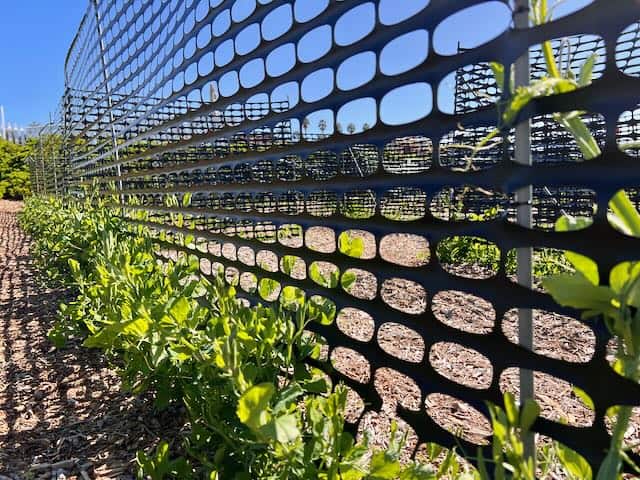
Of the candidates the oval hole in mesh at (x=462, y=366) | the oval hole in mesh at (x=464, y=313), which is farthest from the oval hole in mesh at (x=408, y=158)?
the oval hole in mesh at (x=464, y=313)

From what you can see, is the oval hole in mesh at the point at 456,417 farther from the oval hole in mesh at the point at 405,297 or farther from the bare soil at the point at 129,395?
the oval hole in mesh at the point at 405,297

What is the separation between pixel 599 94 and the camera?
68 cm

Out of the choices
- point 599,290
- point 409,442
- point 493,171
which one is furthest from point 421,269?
point 409,442

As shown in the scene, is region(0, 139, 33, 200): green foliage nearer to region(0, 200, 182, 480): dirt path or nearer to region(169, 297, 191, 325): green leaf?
region(0, 200, 182, 480): dirt path

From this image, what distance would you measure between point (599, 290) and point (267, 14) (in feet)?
4.98

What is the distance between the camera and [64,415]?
187 centimetres

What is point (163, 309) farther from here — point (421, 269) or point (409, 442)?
point (409, 442)

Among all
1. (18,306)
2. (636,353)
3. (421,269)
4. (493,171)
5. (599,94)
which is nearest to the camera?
(636,353)

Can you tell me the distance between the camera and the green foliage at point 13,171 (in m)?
22.5

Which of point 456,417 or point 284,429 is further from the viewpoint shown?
point 456,417

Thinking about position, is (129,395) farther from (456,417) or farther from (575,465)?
(575,465)

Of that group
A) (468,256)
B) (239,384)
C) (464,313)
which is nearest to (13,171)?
(468,256)

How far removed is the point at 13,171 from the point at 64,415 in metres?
25.2

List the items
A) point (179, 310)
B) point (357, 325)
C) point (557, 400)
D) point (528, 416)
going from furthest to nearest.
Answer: point (357, 325) < point (557, 400) < point (179, 310) < point (528, 416)
